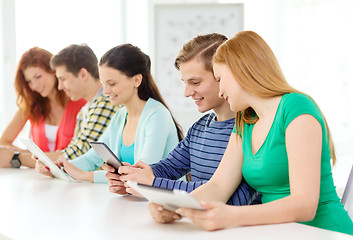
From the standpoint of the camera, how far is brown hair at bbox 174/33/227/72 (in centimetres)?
184

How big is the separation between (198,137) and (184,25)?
295 centimetres

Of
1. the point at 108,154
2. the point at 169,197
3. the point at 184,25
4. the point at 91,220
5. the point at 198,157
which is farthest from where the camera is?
the point at 184,25

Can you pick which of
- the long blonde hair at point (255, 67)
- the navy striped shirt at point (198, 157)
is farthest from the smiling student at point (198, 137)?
the long blonde hair at point (255, 67)

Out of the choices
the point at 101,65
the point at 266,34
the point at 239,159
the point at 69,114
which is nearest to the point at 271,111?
the point at 239,159

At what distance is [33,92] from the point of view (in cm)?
324

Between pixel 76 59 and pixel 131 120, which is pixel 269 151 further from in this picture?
pixel 76 59

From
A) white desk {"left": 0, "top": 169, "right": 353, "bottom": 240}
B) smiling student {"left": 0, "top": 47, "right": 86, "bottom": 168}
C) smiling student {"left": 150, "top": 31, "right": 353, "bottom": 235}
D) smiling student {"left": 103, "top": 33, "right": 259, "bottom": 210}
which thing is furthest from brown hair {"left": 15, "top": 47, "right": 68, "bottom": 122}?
smiling student {"left": 150, "top": 31, "right": 353, "bottom": 235}

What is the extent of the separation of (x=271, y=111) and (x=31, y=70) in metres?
2.14

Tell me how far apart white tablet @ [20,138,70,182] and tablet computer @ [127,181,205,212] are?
102cm

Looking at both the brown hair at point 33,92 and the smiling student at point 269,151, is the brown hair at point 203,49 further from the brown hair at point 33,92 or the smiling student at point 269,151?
the brown hair at point 33,92

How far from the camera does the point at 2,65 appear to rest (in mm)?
4070

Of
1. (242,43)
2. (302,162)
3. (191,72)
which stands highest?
(242,43)

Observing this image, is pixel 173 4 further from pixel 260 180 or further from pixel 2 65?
pixel 260 180

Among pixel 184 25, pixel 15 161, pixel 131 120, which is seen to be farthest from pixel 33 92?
pixel 184 25
